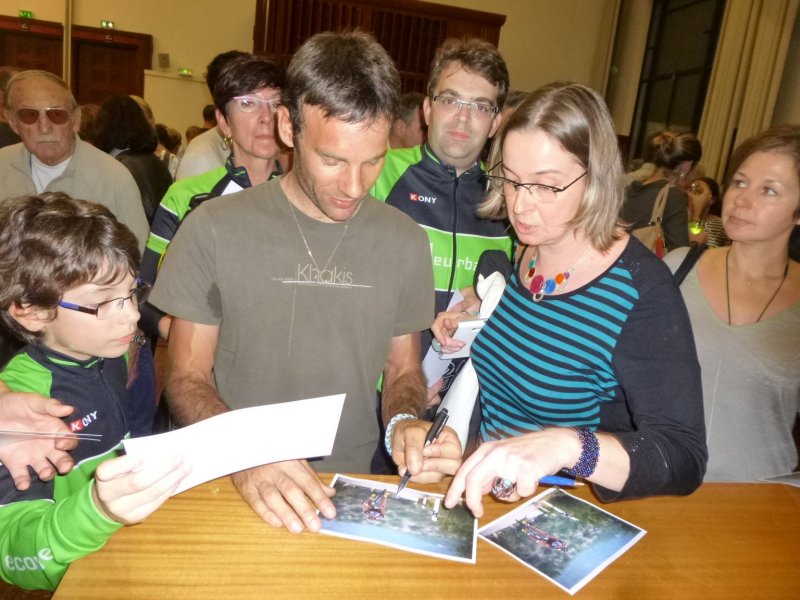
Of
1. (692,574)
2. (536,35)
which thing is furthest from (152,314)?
(536,35)

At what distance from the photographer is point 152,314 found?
7.14 feet

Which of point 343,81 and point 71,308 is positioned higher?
point 343,81

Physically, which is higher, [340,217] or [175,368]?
[340,217]

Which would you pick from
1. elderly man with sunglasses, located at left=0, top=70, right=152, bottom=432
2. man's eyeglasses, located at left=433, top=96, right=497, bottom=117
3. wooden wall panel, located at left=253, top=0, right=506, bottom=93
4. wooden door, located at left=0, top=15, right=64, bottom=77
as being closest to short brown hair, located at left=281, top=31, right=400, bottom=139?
man's eyeglasses, located at left=433, top=96, right=497, bottom=117

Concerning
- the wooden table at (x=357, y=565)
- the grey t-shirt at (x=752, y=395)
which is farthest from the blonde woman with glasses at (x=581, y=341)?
the grey t-shirt at (x=752, y=395)

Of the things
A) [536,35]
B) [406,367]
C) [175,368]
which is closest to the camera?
[175,368]

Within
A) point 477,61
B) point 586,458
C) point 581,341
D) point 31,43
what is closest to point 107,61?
point 31,43

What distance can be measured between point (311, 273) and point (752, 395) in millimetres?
1405

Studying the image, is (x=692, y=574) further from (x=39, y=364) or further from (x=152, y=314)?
(x=152, y=314)

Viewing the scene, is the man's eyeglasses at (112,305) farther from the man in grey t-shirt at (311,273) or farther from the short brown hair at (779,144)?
the short brown hair at (779,144)

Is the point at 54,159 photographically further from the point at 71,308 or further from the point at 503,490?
the point at 503,490

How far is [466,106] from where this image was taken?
7.38 feet

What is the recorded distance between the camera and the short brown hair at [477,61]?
224cm

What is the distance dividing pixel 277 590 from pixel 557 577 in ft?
1.72
